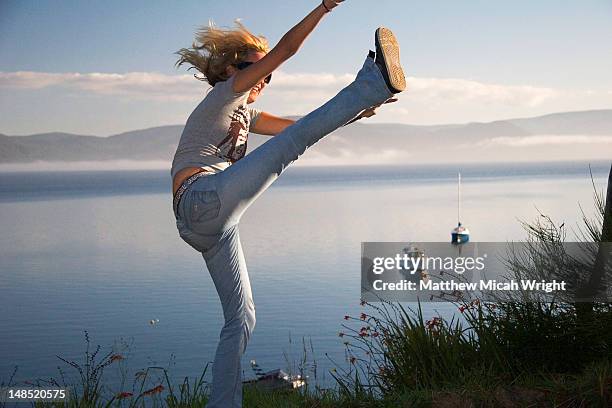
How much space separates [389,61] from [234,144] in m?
0.79

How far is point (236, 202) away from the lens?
3287mm

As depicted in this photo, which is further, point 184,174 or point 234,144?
point 234,144

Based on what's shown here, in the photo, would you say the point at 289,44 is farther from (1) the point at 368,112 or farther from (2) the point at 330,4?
(1) the point at 368,112

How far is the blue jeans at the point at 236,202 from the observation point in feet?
10.6

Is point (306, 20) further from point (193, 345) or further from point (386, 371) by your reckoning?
point (193, 345)

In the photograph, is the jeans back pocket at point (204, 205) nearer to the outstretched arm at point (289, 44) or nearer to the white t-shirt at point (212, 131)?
the white t-shirt at point (212, 131)

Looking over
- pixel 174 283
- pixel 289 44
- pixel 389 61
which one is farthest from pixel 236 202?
pixel 174 283

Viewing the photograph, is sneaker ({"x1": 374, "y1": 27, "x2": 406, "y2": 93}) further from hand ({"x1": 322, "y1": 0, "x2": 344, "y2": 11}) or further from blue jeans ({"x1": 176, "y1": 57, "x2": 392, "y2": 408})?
hand ({"x1": 322, "y1": 0, "x2": 344, "y2": 11})

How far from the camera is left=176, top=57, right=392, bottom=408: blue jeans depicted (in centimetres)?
322

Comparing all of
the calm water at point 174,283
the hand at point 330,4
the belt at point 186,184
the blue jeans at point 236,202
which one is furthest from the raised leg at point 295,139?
the calm water at point 174,283

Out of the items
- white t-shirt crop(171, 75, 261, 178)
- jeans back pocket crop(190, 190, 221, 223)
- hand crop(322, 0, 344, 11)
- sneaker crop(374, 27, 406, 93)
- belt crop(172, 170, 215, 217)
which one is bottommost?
jeans back pocket crop(190, 190, 221, 223)

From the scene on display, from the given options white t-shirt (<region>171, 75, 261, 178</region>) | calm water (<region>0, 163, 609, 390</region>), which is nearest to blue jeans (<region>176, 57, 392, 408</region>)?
white t-shirt (<region>171, 75, 261, 178</region>)

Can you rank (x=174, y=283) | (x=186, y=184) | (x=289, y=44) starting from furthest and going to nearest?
(x=174, y=283), (x=186, y=184), (x=289, y=44)

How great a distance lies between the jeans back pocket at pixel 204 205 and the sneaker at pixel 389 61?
83 cm
